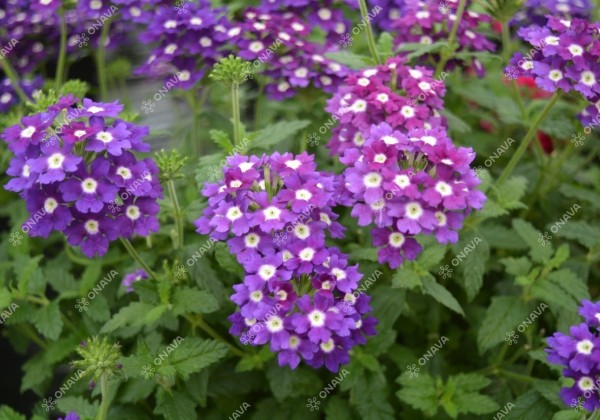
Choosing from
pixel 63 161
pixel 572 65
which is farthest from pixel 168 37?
pixel 572 65

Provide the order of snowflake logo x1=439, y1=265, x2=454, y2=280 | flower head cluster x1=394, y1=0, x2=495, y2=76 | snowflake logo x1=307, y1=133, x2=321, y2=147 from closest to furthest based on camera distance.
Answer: snowflake logo x1=439, y1=265, x2=454, y2=280, flower head cluster x1=394, y1=0, x2=495, y2=76, snowflake logo x1=307, y1=133, x2=321, y2=147

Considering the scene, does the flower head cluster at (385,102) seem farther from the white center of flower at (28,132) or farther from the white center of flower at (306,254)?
the white center of flower at (28,132)

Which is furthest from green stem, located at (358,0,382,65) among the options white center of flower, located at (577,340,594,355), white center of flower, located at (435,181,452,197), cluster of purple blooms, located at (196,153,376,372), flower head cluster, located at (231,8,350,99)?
white center of flower, located at (577,340,594,355)

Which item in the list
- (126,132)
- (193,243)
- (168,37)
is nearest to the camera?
(126,132)

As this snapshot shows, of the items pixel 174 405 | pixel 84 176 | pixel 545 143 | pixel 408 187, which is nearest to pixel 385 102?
pixel 408 187

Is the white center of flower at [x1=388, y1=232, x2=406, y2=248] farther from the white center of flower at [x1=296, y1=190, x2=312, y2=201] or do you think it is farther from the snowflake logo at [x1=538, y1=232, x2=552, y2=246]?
the snowflake logo at [x1=538, y1=232, x2=552, y2=246]

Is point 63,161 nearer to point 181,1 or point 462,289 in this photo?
point 181,1

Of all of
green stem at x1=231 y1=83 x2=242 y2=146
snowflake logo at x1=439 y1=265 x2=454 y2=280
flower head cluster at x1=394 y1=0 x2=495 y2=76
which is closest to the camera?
green stem at x1=231 y1=83 x2=242 y2=146

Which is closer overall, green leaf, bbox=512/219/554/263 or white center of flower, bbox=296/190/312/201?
white center of flower, bbox=296/190/312/201

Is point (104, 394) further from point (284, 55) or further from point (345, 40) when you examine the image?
point (345, 40)
